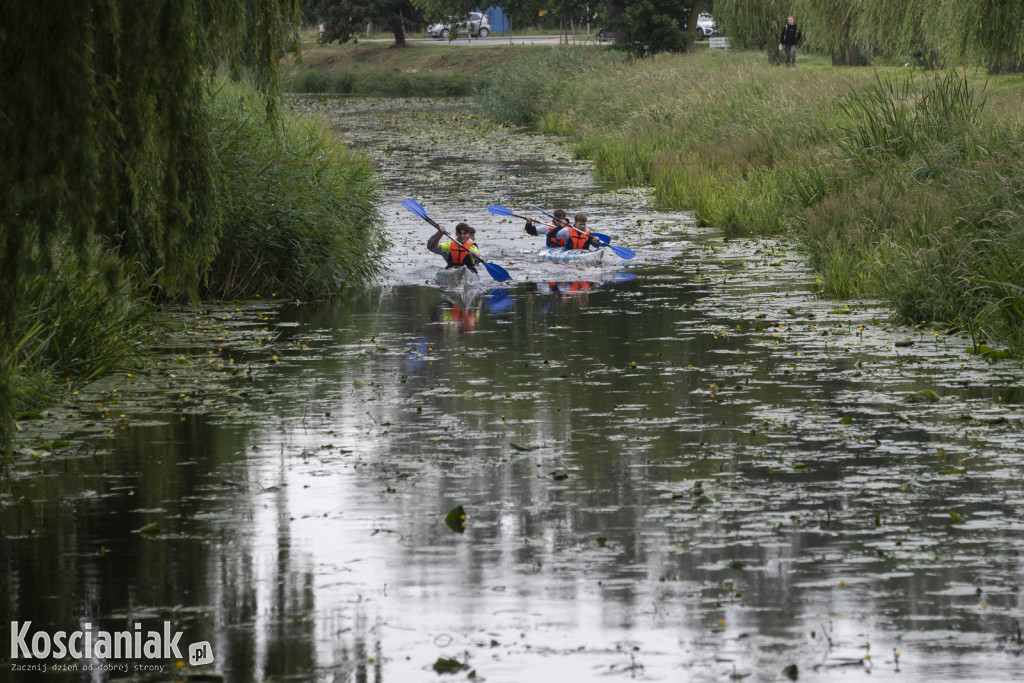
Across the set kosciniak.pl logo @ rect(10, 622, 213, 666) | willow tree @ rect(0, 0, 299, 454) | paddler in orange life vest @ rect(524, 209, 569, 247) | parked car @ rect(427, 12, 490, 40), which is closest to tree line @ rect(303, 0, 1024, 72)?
parked car @ rect(427, 12, 490, 40)

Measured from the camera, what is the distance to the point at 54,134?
19.6 ft

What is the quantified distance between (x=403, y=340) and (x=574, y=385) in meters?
2.96

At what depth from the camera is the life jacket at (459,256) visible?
1823cm

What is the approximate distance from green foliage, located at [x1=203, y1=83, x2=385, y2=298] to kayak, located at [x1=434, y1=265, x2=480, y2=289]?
3.31 ft

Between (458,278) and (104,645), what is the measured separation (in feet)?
40.2

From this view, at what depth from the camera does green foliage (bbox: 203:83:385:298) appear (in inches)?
629

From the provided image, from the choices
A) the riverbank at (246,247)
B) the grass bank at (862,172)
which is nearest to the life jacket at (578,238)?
the riverbank at (246,247)

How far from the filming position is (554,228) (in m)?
20.3

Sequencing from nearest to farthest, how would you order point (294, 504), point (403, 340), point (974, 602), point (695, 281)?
point (974, 602) < point (294, 504) < point (403, 340) < point (695, 281)

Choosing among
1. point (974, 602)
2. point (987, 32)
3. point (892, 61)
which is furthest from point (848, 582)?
point (892, 61)

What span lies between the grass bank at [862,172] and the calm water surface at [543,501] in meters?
0.69

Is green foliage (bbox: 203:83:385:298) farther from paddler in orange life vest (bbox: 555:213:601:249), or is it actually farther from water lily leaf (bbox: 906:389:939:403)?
water lily leaf (bbox: 906:389:939:403)

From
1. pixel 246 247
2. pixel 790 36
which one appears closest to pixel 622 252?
pixel 246 247

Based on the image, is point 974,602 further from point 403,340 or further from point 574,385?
point 403,340
